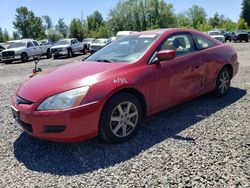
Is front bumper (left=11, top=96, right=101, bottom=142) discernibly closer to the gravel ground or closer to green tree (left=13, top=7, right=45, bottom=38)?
the gravel ground

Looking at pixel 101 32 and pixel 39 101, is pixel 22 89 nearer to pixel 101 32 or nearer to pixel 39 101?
pixel 39 101

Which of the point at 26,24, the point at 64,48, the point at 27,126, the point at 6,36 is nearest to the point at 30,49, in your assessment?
the point at 64,48

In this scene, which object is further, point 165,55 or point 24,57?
point 24,57

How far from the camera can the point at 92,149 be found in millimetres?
3695

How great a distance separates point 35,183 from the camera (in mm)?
2992

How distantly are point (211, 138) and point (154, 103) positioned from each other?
947 millimetres

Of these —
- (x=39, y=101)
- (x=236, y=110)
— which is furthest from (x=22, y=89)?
(x=236, y=110)

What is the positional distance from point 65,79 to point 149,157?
1.51 meters

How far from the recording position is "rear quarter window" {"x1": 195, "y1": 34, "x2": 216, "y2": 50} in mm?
5178

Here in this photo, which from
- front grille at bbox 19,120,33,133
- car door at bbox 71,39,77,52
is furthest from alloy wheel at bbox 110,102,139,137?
car door at bbox 71,39,77,52

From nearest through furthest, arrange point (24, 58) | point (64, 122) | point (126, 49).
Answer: point (64, 122) → point (126, 49) → point (24, 58)

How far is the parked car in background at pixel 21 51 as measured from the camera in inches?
830

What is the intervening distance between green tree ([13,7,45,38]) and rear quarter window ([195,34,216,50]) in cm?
6558

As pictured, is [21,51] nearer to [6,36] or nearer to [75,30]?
[75,30]
